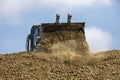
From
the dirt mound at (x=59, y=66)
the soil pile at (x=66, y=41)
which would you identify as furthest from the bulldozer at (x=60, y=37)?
the dirt mound at (x=59, y=66)

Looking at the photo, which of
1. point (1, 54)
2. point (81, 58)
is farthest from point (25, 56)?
point (81, 58)

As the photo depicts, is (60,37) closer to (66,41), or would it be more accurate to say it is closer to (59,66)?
(66,41)

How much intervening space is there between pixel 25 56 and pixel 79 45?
536cm

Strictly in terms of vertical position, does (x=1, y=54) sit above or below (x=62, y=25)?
below

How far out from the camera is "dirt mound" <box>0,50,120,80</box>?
107ft

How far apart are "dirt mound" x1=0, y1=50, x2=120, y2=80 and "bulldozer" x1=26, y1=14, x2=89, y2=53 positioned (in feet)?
3.94

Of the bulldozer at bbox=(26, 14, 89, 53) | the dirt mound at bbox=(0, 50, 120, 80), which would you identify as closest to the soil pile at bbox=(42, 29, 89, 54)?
the bulldozer at bbox=(26, 14, 89, 53)

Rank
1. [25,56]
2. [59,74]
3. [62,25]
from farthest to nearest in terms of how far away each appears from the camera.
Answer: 1. [62,25]
2. [25,56]
3. [59,74]

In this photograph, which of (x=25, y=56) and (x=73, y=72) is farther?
(x=25, y=56)

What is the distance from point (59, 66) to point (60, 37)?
16.6 feet

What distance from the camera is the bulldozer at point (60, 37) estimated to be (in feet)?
125

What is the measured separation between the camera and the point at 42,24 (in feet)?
124

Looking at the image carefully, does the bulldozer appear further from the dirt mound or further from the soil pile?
the dirt mound

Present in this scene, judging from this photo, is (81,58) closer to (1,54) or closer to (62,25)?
(62,25)
